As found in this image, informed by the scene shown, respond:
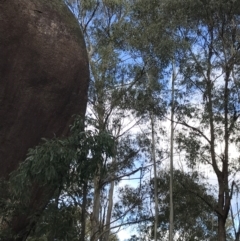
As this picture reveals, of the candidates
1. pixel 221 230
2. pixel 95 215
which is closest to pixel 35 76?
pixel 221 230

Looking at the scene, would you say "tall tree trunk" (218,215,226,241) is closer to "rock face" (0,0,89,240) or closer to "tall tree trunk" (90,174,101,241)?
"tall tree trunk" (90,174,101,241)

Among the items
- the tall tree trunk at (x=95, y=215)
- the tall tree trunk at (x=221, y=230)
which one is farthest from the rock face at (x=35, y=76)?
the tall tree trunk at (x=221, y=230)

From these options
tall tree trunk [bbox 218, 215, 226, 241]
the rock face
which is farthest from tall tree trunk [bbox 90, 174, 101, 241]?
the rock face

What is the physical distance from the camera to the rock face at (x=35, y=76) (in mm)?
9453

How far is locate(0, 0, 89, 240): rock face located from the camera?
31.0 ft

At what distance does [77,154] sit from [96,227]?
9.48 meters

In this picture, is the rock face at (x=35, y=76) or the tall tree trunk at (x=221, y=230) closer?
the rock face at (x=35, y=76)

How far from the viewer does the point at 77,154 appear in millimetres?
6270

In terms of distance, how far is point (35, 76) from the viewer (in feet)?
32.1

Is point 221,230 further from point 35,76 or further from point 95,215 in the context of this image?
point 35,76

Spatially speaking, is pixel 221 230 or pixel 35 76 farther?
pixel 221 230

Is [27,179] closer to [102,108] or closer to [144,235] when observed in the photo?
[102,108]

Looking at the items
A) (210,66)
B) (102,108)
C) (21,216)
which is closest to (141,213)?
(102,108)

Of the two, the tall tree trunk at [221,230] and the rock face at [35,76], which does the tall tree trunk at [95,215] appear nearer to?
the tall tree trunk at [221,230]
